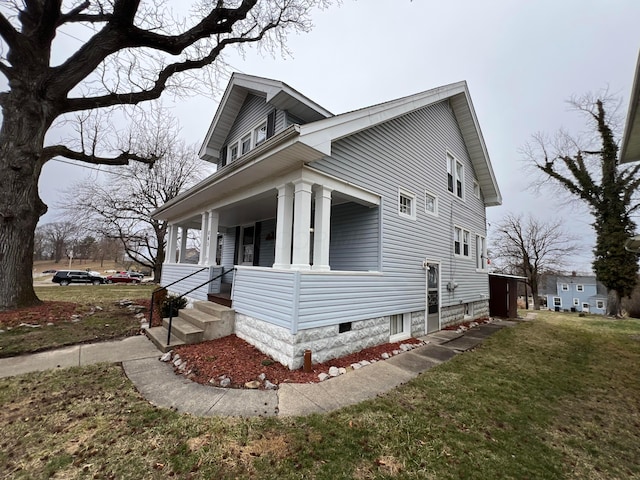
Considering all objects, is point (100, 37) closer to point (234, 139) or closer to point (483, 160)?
point (234, 139)

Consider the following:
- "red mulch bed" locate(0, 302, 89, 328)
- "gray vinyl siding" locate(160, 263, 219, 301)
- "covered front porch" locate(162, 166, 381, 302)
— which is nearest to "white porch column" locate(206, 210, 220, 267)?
"covered front porch" locate(162, 166, 381, 302)

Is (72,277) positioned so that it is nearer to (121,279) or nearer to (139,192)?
(121,279)

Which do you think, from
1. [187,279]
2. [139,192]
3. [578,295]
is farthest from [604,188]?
[578,295]

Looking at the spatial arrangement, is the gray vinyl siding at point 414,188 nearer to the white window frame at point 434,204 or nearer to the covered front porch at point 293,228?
the white window frame at point 434,204

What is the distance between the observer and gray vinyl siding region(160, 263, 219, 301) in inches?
323

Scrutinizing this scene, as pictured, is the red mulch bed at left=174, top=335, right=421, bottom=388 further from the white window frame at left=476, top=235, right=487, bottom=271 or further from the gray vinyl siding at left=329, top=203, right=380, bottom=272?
the white window frame at left=476, top=235, right=487, bottom=271

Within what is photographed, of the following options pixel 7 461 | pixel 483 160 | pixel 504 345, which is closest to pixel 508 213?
pixel 483 160

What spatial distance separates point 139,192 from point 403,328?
23.3m

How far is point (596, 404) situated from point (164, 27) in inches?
543

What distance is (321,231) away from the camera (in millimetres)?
5297

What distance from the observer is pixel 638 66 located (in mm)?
3494

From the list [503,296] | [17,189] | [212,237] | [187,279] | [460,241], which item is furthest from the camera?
[503,296]

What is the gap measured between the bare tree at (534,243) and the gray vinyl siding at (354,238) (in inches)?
1214

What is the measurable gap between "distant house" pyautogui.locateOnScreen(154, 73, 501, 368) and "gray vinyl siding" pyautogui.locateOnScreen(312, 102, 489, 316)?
0.15 ft
